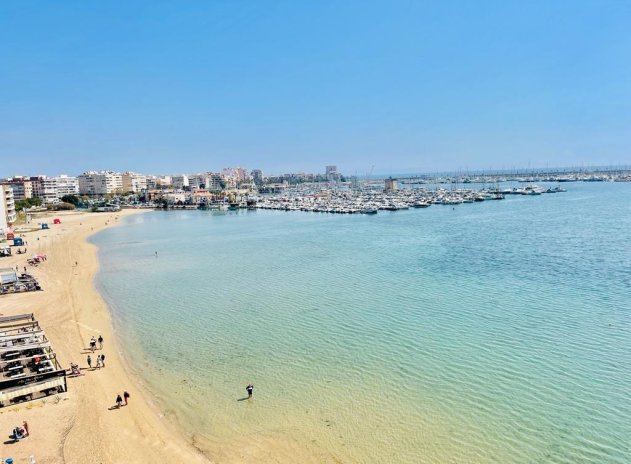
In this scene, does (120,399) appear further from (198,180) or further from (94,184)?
(198,180)

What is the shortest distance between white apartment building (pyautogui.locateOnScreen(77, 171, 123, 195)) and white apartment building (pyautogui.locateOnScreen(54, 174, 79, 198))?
6.19ft

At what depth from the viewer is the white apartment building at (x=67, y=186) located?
132 meters

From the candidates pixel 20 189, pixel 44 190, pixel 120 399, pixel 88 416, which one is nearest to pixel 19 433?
pixel 88 416

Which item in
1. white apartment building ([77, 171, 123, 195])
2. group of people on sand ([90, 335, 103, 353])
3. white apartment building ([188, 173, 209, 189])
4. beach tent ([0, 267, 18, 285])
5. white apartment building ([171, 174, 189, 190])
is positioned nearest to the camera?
group of people on sand ([90, 335, 103, 353])

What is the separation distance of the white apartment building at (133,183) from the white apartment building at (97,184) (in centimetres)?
558

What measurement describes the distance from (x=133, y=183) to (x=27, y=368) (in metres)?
154

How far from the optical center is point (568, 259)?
2934 cm

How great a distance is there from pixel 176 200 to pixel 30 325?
10013 cm

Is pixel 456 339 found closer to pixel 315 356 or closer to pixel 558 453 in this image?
pixel 315 356

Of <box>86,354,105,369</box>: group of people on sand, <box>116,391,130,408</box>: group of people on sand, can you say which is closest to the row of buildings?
<box>86,354,105,369</box>: group of people on sand

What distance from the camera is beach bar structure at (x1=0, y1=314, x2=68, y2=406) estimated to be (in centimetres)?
1237

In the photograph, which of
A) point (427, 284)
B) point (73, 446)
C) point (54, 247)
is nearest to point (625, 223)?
point (427, 284)

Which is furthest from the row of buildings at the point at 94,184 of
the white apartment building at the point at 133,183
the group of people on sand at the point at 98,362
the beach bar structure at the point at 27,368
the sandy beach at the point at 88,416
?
the group of people on sand at the point at 98,362

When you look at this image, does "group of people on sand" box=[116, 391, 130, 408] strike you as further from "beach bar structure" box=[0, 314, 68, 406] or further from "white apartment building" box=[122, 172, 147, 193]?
"white apartment building" box=[122, 172, 147, 193]
